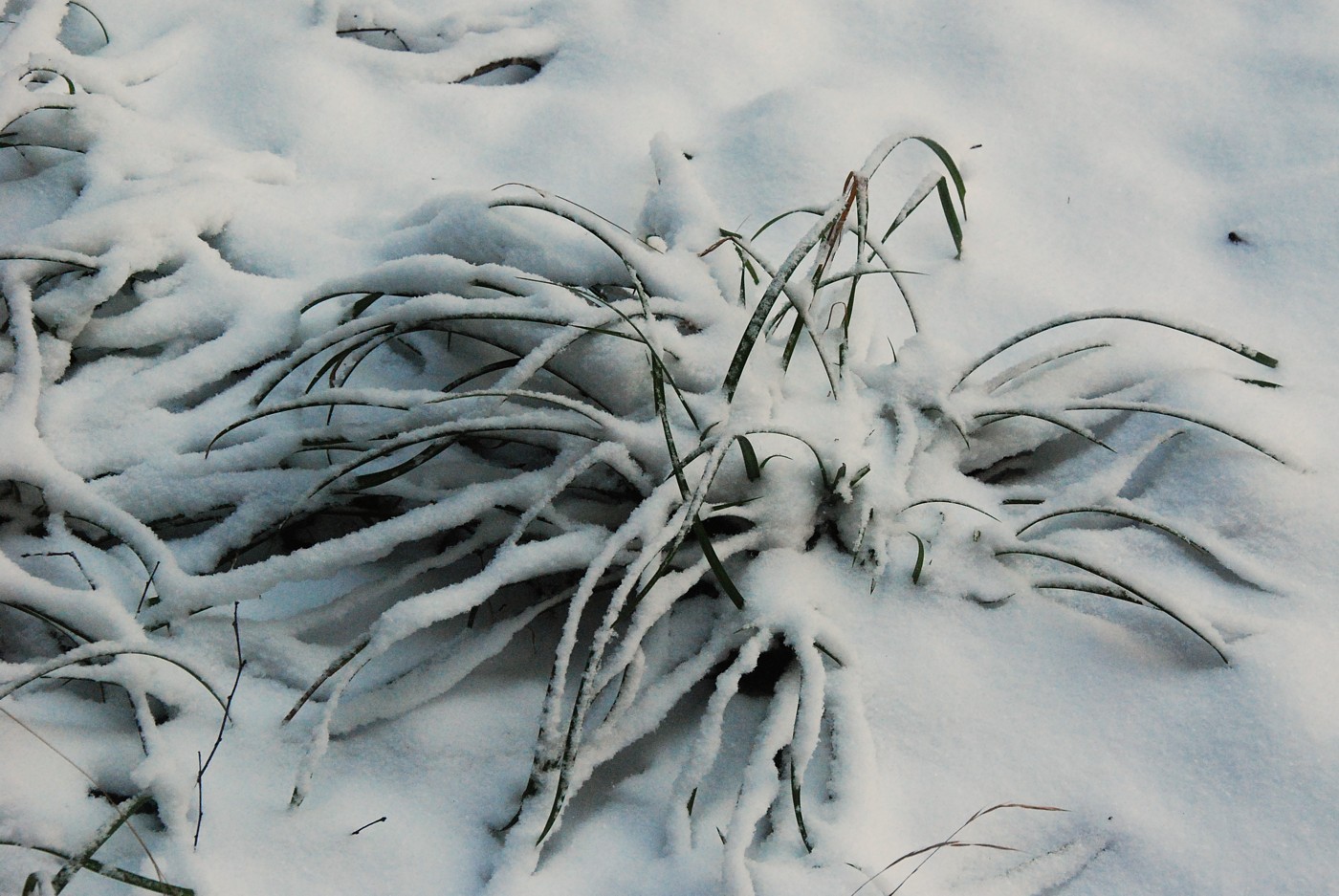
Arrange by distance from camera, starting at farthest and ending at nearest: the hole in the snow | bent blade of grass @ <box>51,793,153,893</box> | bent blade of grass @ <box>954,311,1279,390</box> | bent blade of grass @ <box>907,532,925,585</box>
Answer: the hole in the snow
bent blade of grass @ <box>954,311,1279,390</box>
bent blade of grass @ <box>907,532,925,585</box>
bent blade of grass @ <box>51,793,153,893</box>

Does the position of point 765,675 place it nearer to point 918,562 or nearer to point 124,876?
point 918,562

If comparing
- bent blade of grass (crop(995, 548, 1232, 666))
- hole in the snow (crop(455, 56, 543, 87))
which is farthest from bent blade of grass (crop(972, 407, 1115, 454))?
hole in the snow (crop(455, 56, 543, 87))

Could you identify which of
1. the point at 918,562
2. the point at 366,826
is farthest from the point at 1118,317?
the point at 366,826

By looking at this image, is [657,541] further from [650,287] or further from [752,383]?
[650,287]

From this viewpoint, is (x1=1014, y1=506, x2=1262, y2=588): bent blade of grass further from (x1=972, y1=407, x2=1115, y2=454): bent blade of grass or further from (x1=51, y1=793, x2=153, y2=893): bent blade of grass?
(x1=51, y1=793, x2=153, y2=893): bent blade of grass

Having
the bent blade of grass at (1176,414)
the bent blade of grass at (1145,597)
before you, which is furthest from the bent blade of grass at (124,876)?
the bent blade of grass at (1176,414)

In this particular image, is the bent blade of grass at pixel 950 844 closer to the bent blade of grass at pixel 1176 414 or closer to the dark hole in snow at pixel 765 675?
the dark hole in snow at pixel 765 675
